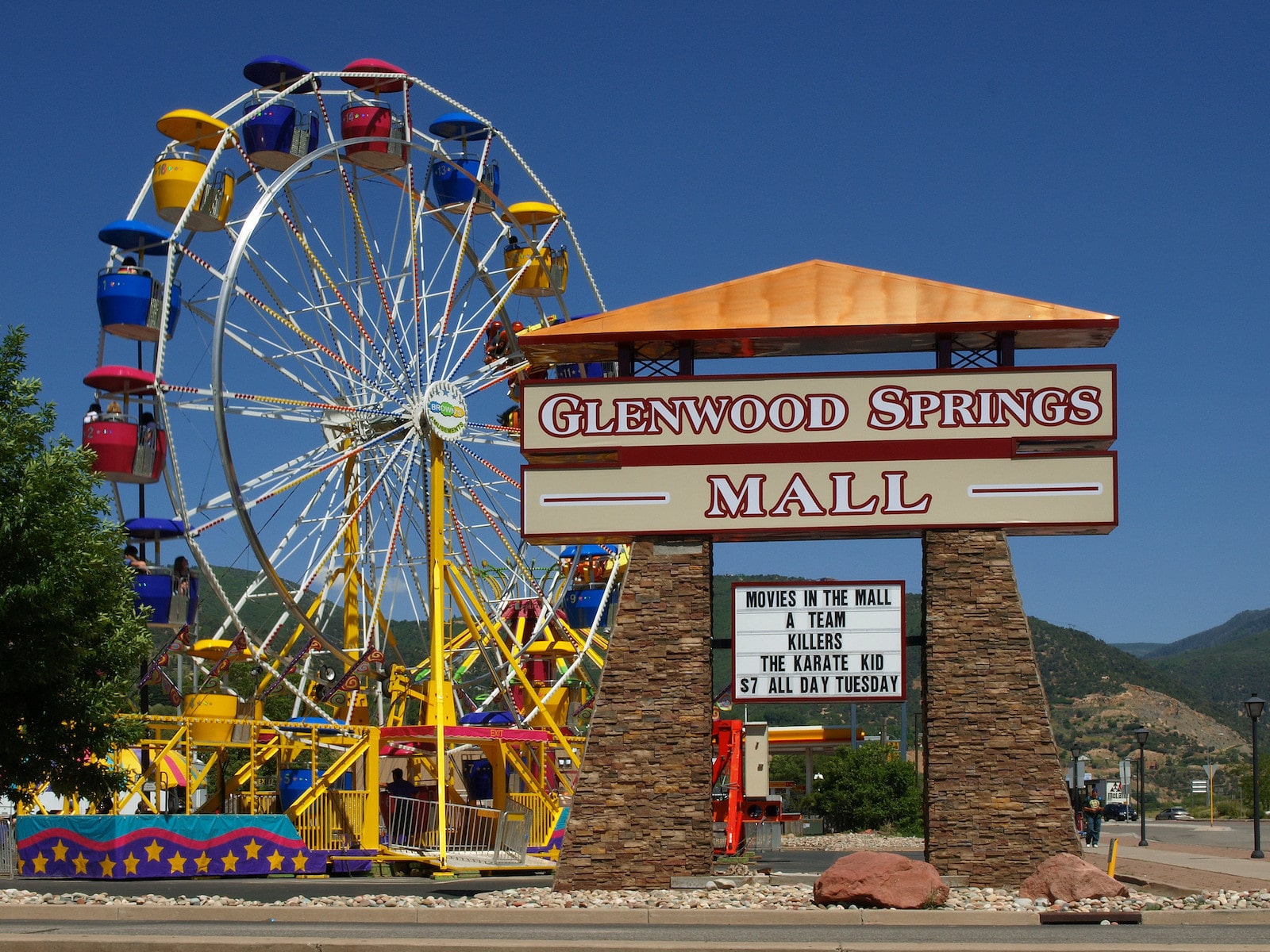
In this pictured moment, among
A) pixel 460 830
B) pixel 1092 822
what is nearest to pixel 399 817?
pixel 460 830

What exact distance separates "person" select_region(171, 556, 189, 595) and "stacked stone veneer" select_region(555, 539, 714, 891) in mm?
14723

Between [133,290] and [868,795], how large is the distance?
25.2 metres

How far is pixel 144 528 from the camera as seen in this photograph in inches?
1171

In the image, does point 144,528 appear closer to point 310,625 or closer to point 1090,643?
point 310,625

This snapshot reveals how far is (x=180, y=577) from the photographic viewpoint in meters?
29.9

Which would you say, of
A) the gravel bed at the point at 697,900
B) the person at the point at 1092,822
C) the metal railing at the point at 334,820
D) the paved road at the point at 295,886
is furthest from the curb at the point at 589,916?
the person at the point at 1092,822

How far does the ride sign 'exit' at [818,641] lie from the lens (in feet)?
58.7

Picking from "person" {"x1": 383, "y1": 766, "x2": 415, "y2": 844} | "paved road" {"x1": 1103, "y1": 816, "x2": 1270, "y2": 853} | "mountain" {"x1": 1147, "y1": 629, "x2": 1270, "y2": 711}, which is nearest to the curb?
"person" {"x1": 383, "y1": 766, "x2": 415, "y2": 844}

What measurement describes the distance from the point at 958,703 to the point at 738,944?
21.6 ft

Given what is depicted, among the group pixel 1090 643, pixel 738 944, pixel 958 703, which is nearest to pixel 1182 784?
pixel 1090 643

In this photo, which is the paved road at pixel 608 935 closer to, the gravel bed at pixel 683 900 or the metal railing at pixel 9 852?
the gravel bed at pixel 683 900

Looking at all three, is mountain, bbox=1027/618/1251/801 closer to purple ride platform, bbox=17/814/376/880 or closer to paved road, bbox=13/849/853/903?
paved road, bbox=13/849/853/903

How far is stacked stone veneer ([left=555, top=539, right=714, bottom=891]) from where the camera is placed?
17.3m

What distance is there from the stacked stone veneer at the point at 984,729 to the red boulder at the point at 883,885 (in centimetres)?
153
